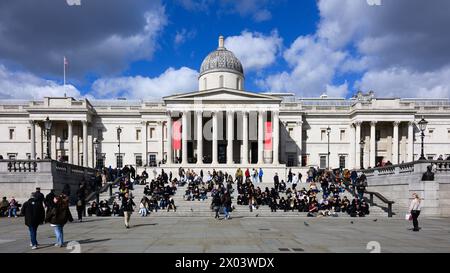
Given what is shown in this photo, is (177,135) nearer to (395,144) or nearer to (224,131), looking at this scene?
(224,131)

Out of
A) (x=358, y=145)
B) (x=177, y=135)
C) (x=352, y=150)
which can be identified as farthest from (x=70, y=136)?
(x=358, y=145)

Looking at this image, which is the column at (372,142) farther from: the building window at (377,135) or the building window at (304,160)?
the building window at (304,160)

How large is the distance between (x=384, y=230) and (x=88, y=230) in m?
12.8

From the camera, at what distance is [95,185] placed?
27844 mm

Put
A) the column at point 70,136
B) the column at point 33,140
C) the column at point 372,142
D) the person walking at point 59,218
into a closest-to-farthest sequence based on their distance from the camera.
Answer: the person walking at point 59,218 → the column at point 33,140 → the column at point 372,142 → the column at point 70,136

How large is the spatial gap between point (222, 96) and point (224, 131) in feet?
21.4

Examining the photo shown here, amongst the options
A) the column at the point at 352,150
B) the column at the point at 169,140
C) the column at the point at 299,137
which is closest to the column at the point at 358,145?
the column at the point at 352,150

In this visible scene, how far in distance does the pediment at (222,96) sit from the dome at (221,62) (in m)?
10.4

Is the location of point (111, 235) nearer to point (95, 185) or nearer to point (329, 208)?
point (329, 208)

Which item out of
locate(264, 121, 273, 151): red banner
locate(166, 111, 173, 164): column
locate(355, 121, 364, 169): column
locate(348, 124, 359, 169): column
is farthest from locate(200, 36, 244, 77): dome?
locate(355, 121, 364, 169): column

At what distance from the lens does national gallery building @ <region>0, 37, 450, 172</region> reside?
55.2 m

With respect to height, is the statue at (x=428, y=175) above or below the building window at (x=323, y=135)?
below

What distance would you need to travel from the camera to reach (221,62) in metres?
59.7

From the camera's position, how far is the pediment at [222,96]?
4988 centimetres
